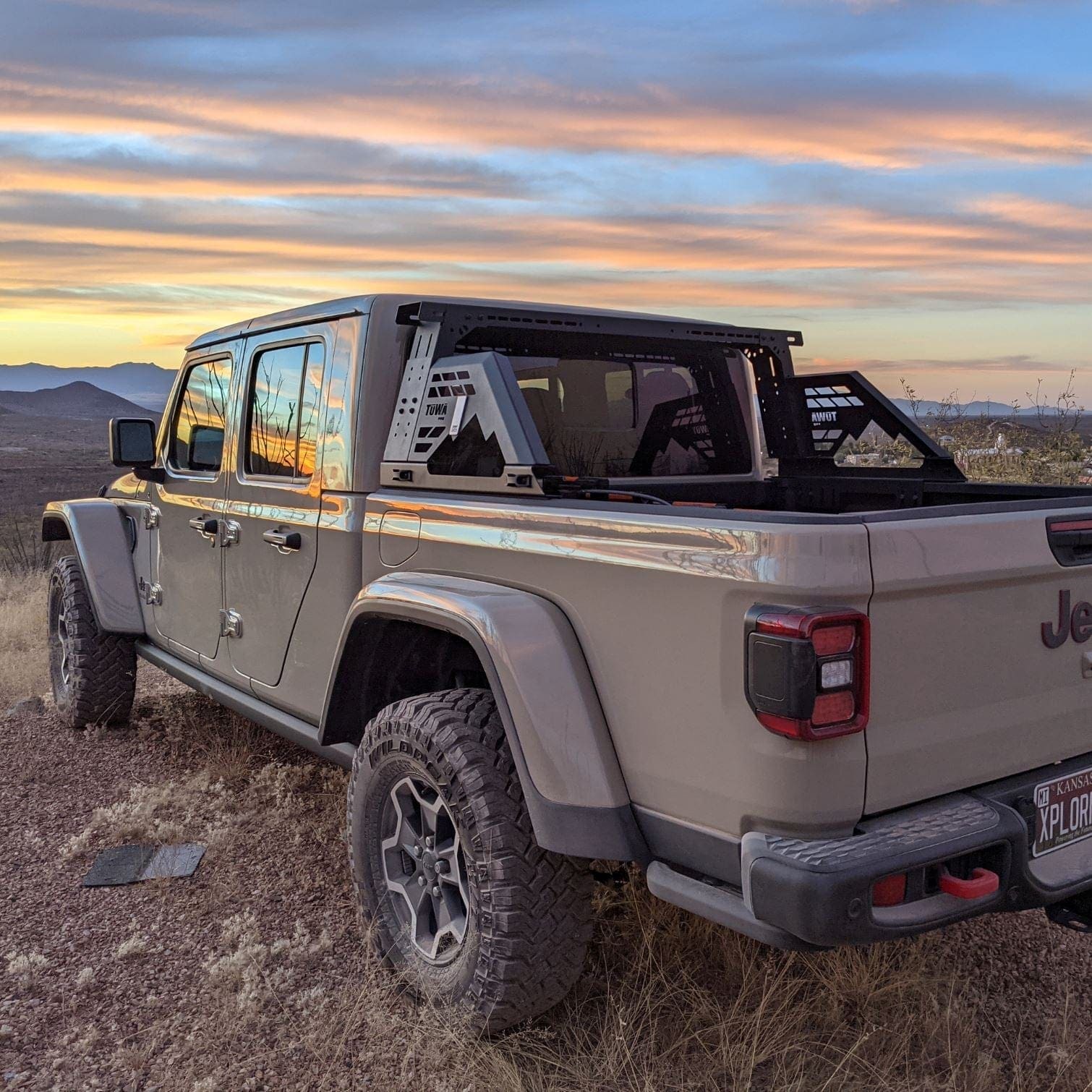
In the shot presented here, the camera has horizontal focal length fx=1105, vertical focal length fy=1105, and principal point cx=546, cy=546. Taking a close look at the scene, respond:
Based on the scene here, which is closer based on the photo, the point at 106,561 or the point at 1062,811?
the point at 1062,811

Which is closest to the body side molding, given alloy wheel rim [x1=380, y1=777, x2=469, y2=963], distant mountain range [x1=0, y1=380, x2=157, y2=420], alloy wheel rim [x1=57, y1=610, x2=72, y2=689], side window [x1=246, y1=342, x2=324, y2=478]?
alloy wheel rim [x1=380, y1=777, x2=469, y2=963]

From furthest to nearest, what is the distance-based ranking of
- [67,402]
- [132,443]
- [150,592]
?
[67,402]
[150,592]
[132,443]

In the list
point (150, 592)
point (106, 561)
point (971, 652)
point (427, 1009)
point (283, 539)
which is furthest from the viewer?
point (106, 561)

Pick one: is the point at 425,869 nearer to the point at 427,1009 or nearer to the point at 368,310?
the point at 427,1009

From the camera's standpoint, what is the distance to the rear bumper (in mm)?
2262

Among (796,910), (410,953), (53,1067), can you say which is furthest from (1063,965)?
(53,1067)

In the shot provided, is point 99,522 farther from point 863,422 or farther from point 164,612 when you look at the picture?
point 863,422

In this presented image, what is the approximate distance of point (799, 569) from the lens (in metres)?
2.26

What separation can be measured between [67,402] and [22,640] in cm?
19179

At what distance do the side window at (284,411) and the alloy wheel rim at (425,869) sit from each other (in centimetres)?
128

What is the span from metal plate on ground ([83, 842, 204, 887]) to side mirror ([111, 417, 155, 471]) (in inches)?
70.4

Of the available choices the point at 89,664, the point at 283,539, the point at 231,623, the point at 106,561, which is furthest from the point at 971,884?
the point at 89,664

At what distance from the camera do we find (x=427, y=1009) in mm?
3049

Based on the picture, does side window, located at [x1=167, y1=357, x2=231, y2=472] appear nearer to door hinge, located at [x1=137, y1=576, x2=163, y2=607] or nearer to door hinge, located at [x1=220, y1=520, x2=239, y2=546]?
door hinge, located at [x1=220, y1=520, x2=239, y2=546]
